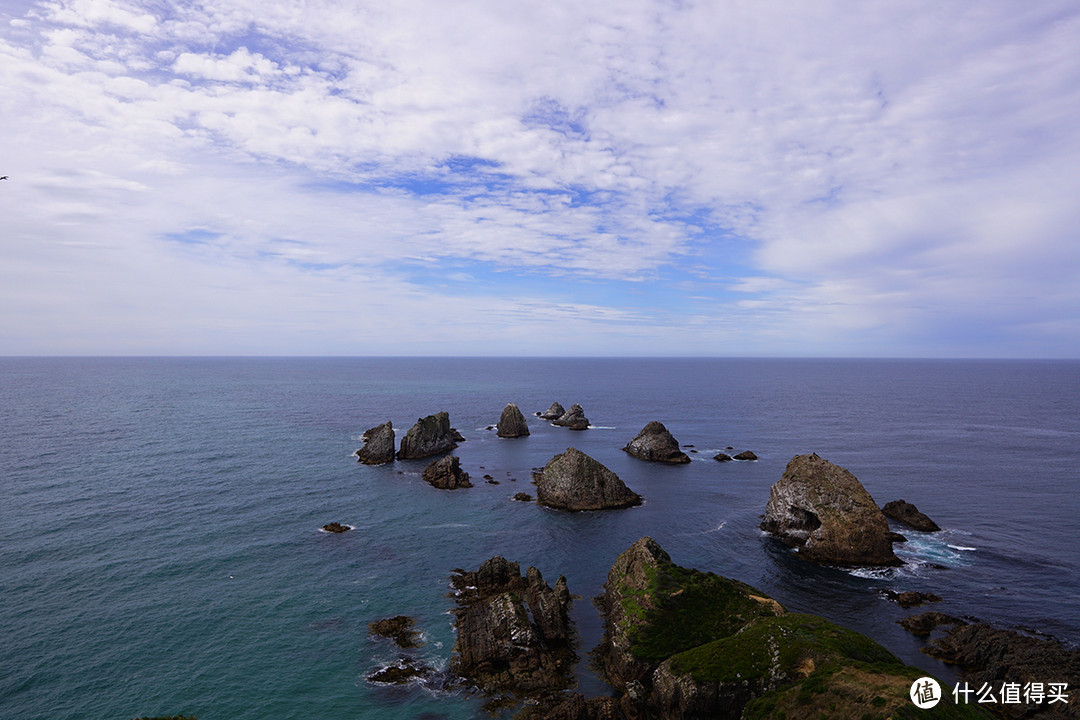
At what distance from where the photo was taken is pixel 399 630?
40688 millimetres

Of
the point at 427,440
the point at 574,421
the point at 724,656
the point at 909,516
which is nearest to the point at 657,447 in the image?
the point at 574,421

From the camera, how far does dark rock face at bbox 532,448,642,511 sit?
2815 inches

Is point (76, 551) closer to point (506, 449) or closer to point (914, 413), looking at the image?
point (506, 449)

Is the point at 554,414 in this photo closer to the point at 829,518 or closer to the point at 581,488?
the point at 581,488

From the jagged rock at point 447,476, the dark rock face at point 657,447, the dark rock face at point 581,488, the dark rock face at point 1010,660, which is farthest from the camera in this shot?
the dark rock face at point 657,447

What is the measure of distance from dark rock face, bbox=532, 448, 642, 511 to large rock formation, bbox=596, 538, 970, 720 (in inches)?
1134

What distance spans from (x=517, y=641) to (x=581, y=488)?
35.5 metres

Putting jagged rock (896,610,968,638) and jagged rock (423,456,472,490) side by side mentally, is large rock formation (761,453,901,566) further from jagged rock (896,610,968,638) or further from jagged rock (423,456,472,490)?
jagged rock (423,456,472,490)

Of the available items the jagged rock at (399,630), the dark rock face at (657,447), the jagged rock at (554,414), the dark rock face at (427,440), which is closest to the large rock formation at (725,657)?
the jagged rock at (399,630)

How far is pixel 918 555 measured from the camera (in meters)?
56.3

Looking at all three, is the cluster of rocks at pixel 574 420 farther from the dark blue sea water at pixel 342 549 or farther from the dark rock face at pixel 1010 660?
the dark rock face at pixel 1010 660

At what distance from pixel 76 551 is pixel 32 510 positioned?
1888 centimetres

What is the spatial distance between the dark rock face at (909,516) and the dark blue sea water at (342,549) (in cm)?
287

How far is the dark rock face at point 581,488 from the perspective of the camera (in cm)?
7150
